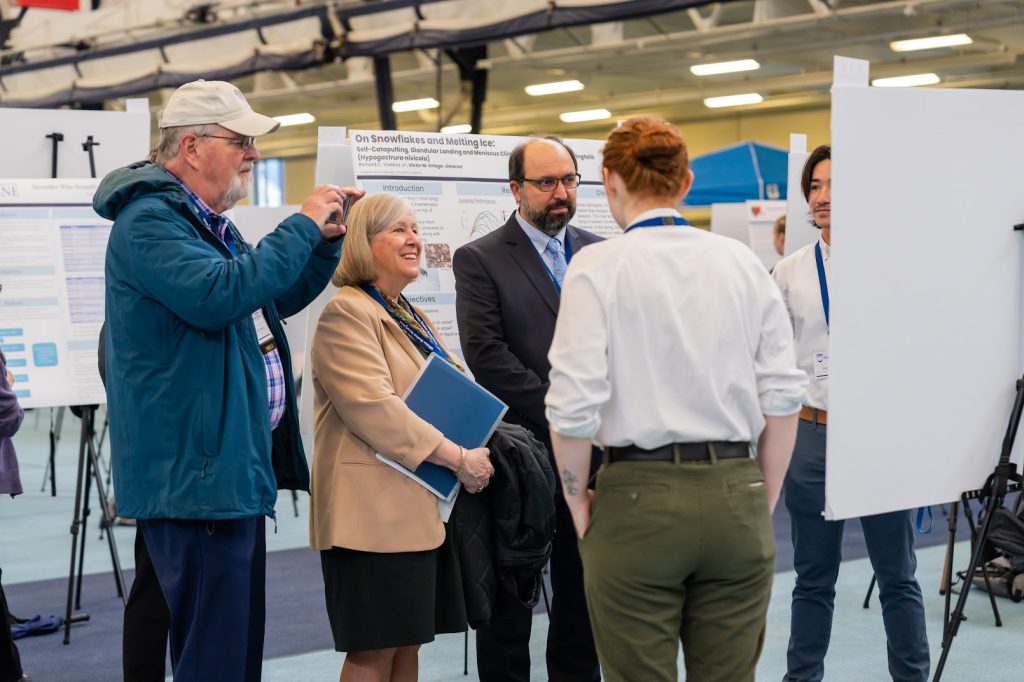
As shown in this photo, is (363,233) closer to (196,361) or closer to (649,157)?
(196,361)

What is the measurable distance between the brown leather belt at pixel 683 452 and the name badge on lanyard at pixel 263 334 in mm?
903

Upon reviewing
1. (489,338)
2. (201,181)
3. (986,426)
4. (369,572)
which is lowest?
(369,572)

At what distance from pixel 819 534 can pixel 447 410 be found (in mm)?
1215

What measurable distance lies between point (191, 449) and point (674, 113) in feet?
50.9

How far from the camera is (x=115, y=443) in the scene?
2344 millimetres

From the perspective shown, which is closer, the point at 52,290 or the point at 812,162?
the point at 812,162

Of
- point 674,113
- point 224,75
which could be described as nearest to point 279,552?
point 224,75

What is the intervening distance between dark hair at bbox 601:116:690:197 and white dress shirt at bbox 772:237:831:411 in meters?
1.22

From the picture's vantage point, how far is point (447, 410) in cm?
276

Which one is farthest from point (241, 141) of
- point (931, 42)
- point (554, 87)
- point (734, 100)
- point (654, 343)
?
point (734, 100)

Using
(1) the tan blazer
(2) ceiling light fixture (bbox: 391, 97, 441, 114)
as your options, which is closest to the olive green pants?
(1) the tan blazer

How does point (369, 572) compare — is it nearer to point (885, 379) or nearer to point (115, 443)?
point (115, 443)

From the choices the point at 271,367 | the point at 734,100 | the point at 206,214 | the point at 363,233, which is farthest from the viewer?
the point at 734,100

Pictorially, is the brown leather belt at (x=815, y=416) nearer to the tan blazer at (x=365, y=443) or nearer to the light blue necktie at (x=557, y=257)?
the light blue necktie at (x=557, y=257)
